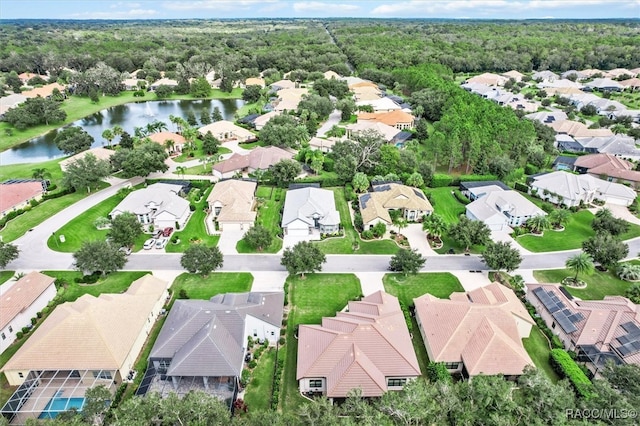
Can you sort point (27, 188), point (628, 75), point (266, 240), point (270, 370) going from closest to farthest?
point (270, 370) → point (266, 240) → point (27, 188) → point (628, 75)

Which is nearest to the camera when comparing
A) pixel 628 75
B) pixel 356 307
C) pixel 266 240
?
pixel 356 307

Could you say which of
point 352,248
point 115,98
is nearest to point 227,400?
point 352,248

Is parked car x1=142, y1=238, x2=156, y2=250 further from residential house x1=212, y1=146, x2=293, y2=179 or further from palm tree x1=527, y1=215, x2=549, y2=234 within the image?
palm tree x1=527, y1=215, x2=549, y2=234

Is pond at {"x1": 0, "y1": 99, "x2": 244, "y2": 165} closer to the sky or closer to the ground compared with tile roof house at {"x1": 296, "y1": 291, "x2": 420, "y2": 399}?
closer to the ground

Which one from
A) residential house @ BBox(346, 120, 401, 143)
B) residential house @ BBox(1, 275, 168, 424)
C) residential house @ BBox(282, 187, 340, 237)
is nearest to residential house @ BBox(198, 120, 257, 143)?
residential house @ BBox(346, 120, 401, 143)

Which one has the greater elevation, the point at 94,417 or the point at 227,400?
the point at 94,417

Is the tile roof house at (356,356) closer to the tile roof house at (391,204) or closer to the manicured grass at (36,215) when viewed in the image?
the tile roof house at (391,204)

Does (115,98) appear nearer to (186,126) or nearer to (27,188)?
(186,126)

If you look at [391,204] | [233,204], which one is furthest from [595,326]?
[233,204]
